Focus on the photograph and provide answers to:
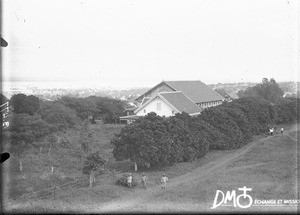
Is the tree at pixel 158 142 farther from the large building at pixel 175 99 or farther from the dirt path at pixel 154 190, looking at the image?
the large building at pixel 175 99

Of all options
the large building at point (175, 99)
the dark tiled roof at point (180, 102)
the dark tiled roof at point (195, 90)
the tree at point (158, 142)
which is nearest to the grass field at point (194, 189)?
the tree at point (158, 142)

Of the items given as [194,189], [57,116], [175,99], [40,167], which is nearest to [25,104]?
[57,116]

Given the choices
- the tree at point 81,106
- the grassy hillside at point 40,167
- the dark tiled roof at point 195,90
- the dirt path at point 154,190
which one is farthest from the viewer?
the tree at point 81,106

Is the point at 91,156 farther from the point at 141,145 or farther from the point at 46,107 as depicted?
the point at 46,107

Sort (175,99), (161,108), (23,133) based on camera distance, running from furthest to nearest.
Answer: (175,99)
(161,108)
(23,133)

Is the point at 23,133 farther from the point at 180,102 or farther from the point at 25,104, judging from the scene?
the point at 180,102

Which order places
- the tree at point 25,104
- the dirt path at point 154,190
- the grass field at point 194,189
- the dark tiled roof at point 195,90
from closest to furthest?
the grass field at point 194,189, the dirt path at point 154,190, the tree at point 25,104, the dark tiled roof at point 195,90

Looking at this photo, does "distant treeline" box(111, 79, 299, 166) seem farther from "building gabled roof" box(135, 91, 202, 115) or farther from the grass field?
"building gabled roof" box(135, 91, 202, 115)

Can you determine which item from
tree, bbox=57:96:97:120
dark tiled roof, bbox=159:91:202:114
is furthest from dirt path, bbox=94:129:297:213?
tree, bbox=57:96:97:120
